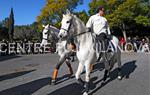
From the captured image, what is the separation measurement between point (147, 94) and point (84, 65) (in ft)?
6.63

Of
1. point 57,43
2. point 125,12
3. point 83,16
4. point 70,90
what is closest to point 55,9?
point 83,16

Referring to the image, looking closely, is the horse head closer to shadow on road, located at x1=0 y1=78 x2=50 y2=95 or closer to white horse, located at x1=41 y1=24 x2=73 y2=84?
shadow on road, located at x1=0 y1=78 x2=50 y2=95

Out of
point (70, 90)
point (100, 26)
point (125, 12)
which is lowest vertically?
point (70, 90)

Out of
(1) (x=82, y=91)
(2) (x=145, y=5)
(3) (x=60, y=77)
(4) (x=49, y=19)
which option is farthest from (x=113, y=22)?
(1) (x=82, y=91)

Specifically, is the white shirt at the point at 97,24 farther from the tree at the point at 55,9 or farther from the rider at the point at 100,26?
the tree at the point at 55,9

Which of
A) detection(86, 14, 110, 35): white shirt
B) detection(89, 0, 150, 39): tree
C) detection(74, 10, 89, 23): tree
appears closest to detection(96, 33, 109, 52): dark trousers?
detection(86, 14, 110, 35): white shirt

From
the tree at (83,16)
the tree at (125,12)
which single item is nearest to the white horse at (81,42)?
the tree at (125,12)

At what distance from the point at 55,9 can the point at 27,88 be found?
46.3 m

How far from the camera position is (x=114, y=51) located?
12.3 meters

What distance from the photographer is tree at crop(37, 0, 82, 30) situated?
185 ft

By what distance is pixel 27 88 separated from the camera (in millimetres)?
11273

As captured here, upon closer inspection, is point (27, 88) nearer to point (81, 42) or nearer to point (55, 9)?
point (81, 42)

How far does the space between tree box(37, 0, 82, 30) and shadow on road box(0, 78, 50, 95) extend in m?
43.3

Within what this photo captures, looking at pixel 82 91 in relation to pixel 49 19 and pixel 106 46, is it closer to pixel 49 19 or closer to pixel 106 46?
pixel 106 46
